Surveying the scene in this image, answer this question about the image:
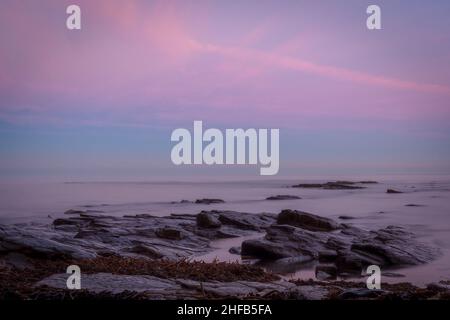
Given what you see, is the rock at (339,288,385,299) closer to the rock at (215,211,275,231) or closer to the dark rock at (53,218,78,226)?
the rock at (215,211,275,231)

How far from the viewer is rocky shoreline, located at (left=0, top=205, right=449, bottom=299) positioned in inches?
257

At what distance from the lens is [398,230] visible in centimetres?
1091

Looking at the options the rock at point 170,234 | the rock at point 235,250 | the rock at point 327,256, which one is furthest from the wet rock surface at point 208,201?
the rock at point 327,256

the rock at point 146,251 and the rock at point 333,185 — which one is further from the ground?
the rock at point 333,185

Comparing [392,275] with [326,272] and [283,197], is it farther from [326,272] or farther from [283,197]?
[283,197]

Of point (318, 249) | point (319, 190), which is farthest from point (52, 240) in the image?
point (319, 190)

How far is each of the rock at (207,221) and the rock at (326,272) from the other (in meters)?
3.57

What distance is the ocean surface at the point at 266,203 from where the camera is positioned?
923 centimetres

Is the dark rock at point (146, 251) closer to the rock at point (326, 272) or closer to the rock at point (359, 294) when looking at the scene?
the rock at point (326, 272)

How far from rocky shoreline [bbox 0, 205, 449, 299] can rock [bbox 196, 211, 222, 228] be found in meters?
0.02

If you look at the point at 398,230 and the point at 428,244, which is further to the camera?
the point at 398,230

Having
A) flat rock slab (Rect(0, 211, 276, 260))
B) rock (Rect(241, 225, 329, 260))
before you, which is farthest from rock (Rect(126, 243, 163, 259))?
rock (Rect(241, 225, 329, 260))
